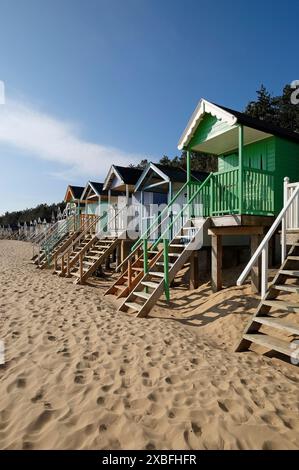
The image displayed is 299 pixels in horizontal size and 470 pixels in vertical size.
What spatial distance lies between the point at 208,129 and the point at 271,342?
738cm

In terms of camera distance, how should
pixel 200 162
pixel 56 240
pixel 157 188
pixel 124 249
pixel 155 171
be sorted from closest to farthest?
pixel 124 249, pixel 155 171, pixel 157 188, pixel 56 240, pixel 200 162

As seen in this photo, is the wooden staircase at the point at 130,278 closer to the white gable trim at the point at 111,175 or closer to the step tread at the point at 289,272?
the step tread at the point at 289,272

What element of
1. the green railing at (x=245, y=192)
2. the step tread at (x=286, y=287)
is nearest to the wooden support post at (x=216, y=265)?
the green railing at (x=245, y=192)

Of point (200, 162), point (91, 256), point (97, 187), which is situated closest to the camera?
point (91, 256)

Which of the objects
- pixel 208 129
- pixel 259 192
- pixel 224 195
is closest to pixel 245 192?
pixel 224 195

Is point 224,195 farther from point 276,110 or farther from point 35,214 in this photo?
point 35,214

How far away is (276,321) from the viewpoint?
15.1 feet

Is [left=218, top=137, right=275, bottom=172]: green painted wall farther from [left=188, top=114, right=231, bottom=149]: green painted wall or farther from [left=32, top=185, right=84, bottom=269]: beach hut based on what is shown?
[left=32, top=185, right=84, bottom=269]: beach hut

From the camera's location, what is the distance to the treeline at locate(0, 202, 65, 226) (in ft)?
221

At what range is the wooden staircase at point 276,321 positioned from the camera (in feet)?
14.3

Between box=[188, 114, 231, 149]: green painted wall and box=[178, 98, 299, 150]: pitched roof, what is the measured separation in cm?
15

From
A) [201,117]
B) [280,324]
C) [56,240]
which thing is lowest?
[280,324]
